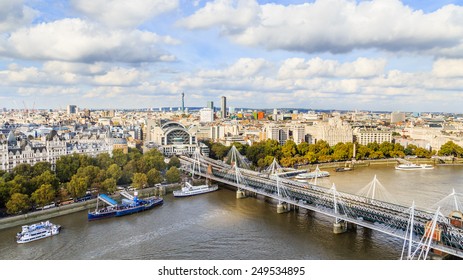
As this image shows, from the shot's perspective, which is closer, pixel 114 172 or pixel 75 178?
pixel 75 178

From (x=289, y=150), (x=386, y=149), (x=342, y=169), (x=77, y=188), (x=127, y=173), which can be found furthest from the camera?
(x=386, y=149)

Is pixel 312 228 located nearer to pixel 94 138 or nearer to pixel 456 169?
pixel 94 138

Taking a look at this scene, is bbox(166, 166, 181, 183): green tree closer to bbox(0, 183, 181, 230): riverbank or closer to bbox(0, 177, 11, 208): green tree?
bbox(0, 183, 181, 230): riverbank

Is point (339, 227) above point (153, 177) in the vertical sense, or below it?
below

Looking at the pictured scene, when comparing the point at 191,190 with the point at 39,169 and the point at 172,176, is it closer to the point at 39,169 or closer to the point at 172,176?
the point at 172,176

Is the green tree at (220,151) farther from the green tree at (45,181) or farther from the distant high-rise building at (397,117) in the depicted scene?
the distant high-rise building at (397,117)

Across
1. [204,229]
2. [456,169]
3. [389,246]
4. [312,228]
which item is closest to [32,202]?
[204,229]

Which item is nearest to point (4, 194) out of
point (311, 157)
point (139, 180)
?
point (139, 180)

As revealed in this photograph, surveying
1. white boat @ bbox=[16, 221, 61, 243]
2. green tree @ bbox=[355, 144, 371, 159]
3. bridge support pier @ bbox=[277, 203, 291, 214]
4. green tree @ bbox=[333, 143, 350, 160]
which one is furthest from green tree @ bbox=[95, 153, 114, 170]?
green tree @ bbox=[355, 144, 371, 159]
